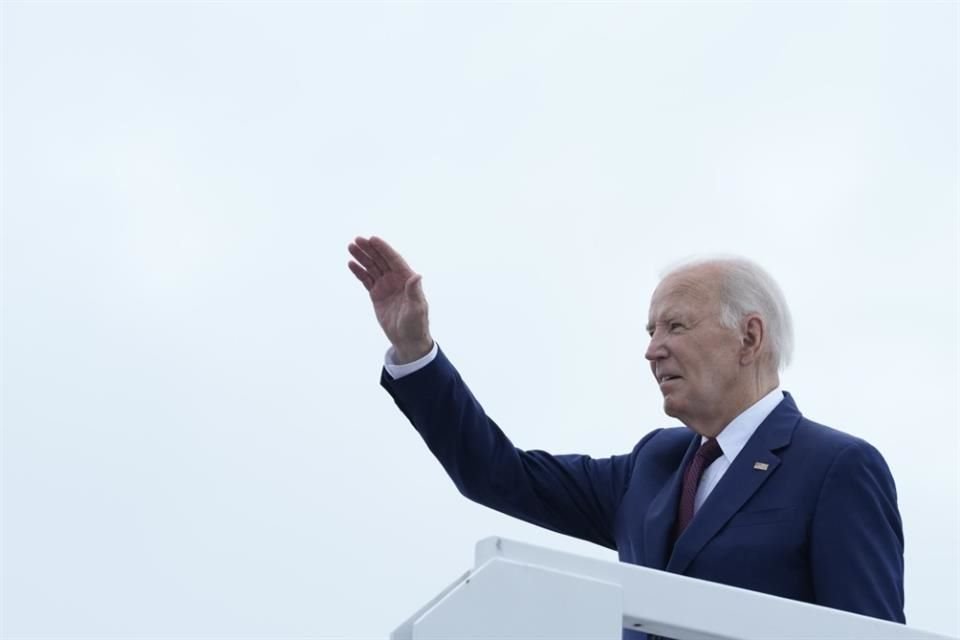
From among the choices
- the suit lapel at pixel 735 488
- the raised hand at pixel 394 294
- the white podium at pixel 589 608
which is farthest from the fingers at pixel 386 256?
the white podium at pixel 589 608

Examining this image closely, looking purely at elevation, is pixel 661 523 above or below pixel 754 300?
below

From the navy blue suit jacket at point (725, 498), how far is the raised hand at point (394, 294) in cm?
11

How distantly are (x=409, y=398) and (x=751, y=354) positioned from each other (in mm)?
1128

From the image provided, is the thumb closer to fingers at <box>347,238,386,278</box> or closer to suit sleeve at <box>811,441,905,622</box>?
fingers at <box>347,238,386,278</box>

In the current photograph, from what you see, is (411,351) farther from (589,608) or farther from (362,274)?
(589,608)

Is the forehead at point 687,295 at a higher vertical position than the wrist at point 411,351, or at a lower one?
higher

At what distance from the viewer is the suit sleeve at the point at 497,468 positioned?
15.0ft

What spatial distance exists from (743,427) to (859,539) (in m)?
0.66

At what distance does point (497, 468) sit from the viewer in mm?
4613

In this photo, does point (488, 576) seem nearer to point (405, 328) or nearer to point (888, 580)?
point (888, 580)

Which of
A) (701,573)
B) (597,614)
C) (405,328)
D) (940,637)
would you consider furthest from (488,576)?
(405,328)

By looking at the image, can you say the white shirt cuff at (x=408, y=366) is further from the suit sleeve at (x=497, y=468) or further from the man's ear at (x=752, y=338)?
the man's ear at (x=752, y=338)

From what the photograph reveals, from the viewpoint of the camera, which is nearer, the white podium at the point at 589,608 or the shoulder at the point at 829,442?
the white podium at the point at 589,608

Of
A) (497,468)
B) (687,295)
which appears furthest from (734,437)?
(497,468)
